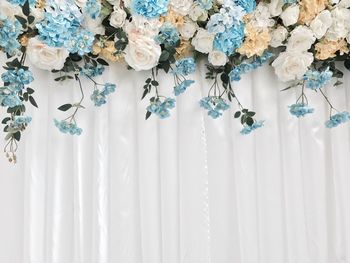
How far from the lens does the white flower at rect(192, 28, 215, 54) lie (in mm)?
1442

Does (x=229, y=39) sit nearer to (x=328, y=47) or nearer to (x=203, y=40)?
(x=203, y=40)

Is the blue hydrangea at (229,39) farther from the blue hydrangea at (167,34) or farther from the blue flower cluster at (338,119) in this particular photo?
the blue flower cluster at (338,119)

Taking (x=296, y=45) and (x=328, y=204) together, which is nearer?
(x=296, y=45)

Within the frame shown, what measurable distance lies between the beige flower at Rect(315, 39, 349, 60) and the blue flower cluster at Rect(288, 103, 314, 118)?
0.55 feet

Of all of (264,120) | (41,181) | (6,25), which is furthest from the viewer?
(264,120)

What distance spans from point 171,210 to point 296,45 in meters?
0.63

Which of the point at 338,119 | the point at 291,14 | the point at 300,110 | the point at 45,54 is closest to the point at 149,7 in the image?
the point at 45,54

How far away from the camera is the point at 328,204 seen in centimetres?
161

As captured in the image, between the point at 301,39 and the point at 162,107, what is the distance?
0.47m

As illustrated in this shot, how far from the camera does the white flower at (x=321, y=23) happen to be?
1492 mm

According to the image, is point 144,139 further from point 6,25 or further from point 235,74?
point 6,25

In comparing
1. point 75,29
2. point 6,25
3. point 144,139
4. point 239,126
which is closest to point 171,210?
point 144,139

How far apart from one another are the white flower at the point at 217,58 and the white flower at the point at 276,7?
0.65 feet

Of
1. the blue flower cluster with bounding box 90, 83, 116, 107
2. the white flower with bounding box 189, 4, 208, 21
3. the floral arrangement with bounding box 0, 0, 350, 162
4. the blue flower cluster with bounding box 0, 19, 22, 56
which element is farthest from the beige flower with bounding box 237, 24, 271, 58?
the blue flower cluster with bounding box 0, 19, 22, 56
